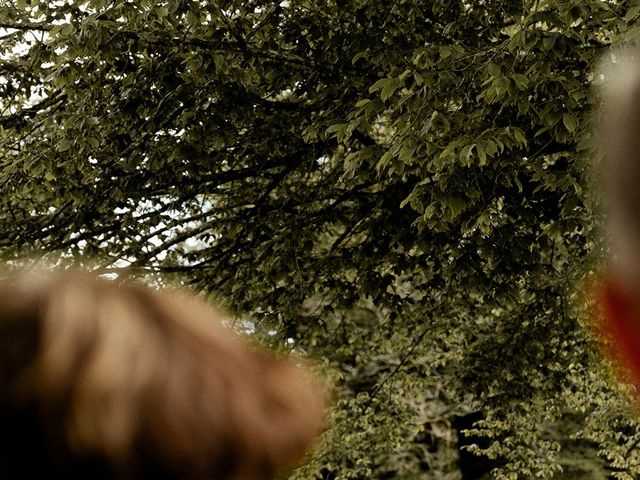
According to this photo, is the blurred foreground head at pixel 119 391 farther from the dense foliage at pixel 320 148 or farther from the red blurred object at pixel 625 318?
the dense foliage at pixel 320 148

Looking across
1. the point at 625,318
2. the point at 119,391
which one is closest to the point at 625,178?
the point at 625,318

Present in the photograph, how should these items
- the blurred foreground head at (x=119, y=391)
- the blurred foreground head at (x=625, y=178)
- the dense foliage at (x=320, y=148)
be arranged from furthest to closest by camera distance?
the dense foliage at (x=320, y=148)
the blurred foreground head at (x=119, y=391)
the blurred foreground head at (x=625, y=178)

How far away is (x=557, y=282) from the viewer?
446 inches

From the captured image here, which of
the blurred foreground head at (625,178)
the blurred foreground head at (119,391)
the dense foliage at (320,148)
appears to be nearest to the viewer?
the blurred foreground head at (625,178)

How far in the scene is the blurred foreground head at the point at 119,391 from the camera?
1.17 m

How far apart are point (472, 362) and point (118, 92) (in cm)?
650

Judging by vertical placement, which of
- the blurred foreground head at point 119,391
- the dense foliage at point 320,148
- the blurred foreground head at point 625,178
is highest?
the dense foliage at point 320,148

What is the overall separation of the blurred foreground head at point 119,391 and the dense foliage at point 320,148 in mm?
4640

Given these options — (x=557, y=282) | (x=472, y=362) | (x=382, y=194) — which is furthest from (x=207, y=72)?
(x=472, y=362)

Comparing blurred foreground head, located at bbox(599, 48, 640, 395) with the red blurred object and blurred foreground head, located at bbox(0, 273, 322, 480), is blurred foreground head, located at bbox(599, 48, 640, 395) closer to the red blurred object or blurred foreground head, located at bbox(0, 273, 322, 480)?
the red blurred object

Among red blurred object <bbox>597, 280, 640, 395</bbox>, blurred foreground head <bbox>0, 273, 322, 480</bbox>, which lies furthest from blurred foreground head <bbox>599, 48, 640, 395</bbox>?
blurred foreground head <bbox>0, 273, 322, 480</bbox>

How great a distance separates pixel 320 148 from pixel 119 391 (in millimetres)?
8653

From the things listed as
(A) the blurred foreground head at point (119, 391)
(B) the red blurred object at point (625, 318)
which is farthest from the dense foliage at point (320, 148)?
(A) the blurred foreground head at point (119, 391)

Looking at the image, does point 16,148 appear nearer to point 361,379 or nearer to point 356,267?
point 356,267
